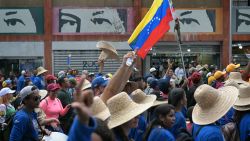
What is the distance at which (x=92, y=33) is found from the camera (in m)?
29.6

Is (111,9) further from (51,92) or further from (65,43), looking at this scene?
(51,92)

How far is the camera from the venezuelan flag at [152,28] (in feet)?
28.9

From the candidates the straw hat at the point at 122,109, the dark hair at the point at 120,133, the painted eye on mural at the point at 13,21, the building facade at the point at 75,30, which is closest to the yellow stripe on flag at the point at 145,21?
the straw hat at the point at 122,109

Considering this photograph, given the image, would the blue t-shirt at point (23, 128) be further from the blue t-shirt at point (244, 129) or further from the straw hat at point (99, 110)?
the blue t-shirt at point (244, 129)

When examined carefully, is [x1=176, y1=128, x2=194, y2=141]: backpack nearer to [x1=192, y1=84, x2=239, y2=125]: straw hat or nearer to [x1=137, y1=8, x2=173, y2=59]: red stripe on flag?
[x1=192, y1=84, x2=239, y2=125]: straw hat

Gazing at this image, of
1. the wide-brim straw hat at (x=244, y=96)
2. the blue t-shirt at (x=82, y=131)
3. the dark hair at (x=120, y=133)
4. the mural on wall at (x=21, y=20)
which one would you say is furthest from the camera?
the mural on wall at (x=21, y=20)

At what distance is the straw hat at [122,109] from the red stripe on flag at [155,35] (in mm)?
3500

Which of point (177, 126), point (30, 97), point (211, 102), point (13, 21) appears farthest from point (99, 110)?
point (13, 21)

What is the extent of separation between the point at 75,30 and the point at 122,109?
984 inches

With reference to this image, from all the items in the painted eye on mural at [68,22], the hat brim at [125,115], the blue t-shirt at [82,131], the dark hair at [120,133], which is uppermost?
the painted eye on mural at [68,22]

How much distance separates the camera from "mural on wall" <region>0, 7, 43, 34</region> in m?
29.7

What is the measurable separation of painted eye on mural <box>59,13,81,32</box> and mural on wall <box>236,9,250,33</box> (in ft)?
30.5

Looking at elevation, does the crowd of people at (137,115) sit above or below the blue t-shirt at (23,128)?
above

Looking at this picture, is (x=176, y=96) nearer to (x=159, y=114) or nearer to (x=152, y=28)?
(x=159, y=114)
